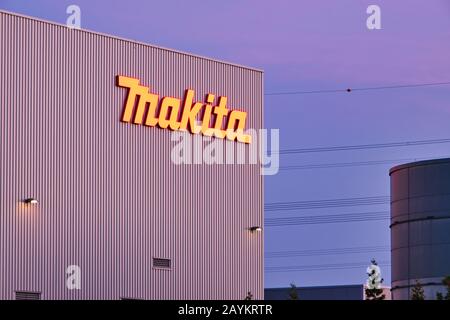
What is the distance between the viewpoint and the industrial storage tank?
72.1m

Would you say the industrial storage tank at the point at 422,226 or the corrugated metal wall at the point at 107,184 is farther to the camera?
the industrial storage tank at the point at 422,226

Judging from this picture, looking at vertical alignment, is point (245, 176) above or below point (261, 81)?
below

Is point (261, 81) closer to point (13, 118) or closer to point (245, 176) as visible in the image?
point (245, 176)

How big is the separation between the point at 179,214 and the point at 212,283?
11.1 ft

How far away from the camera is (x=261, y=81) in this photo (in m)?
58.5

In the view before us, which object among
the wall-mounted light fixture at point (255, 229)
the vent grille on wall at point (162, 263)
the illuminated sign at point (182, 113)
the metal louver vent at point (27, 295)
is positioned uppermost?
the illuminated sign at point (182, 113)

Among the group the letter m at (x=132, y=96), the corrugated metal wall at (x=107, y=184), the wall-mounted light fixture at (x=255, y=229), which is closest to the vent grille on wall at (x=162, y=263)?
the corrugated metal wall at (x=107, y=184)

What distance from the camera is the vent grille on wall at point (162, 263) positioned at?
173ft

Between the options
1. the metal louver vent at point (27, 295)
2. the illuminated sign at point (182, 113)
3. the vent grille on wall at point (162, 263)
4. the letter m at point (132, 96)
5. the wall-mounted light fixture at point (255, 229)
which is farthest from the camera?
the wall-mounted light fixture at point (255, 229)

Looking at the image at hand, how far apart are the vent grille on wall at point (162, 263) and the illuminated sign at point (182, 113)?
18.1ft

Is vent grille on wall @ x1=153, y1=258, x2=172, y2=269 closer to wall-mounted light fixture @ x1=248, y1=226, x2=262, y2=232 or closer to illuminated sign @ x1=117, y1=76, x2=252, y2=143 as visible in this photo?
wall-mounted light fixture @ x1=248, y1=226, x2=262, y2=232

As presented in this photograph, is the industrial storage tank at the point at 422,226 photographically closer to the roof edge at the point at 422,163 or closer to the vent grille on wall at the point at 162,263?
the roof edge at the point at 422,163

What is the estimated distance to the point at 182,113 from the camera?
54.2m
